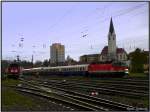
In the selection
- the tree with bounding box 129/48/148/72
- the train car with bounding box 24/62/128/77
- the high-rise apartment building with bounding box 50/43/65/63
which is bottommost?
the train car with bounding box 24/62/128/77

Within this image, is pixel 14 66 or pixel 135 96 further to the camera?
pixel 14 66

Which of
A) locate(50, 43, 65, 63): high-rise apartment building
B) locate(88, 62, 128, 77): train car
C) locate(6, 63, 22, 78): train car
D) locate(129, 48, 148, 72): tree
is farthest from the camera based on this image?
locate(129, 48, 148, 72): tree

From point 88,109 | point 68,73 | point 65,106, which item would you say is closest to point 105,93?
point 65,106

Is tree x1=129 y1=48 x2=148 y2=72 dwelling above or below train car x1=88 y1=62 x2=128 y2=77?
above

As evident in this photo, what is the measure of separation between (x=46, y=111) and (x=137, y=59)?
222 ft

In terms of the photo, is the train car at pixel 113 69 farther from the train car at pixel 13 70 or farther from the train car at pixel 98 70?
the train car at pixel 13 70

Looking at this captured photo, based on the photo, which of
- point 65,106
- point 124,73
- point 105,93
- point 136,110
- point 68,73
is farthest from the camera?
point 68,73

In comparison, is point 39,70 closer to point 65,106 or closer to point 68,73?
point 68,73

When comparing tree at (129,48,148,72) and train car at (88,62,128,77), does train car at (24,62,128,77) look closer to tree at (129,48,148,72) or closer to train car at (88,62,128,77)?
train car at (88,62,128,77)

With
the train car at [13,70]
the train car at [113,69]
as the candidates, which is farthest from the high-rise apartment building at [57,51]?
the train car at [113,69]

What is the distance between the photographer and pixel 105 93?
24.0m

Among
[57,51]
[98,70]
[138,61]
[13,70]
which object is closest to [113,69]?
[98,70]

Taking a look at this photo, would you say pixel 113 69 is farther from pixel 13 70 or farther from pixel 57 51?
pixel 57 51

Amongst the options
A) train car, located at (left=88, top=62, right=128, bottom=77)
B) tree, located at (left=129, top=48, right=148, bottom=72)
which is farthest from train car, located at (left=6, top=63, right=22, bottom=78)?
tree, located at (left=129, top=48, right=148, bottom=72)
